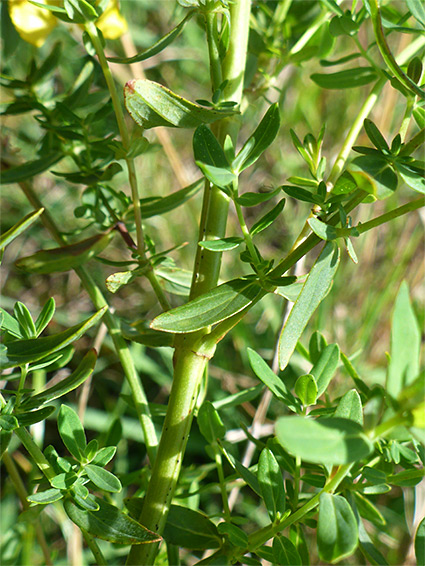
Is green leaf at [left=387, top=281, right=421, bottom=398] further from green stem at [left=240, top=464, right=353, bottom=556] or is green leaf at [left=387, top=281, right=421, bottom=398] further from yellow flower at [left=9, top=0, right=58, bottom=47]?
yellow flower at [left=9, top=0, right=58, bottom=47]

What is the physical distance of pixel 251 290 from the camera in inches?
16.1

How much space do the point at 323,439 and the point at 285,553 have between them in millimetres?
190

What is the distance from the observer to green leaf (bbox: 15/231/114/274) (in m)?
0.50

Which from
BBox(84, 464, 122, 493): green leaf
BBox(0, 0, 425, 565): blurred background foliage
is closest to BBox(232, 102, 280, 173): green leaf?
BBox(84, 464, 122, 493): green leaf

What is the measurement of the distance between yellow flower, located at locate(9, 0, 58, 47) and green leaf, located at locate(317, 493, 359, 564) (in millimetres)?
487

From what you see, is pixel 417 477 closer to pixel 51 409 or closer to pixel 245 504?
pixel 51 409

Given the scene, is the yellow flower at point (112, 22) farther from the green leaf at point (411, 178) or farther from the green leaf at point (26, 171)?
the green leaf at point (411, 178)

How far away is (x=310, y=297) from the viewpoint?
380 millimetres

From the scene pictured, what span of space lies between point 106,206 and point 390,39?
1440 millimetres

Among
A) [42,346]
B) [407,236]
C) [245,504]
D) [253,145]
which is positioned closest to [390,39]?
[407,236]

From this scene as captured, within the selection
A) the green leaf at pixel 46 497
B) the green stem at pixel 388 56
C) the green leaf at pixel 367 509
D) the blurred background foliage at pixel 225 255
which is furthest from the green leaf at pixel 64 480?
the blurred background foliage at pixel 225 255

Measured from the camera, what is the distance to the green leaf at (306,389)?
43cm

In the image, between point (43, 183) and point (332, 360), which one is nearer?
point (332, 360)

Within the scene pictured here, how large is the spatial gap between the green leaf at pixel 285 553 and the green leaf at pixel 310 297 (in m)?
0.14
